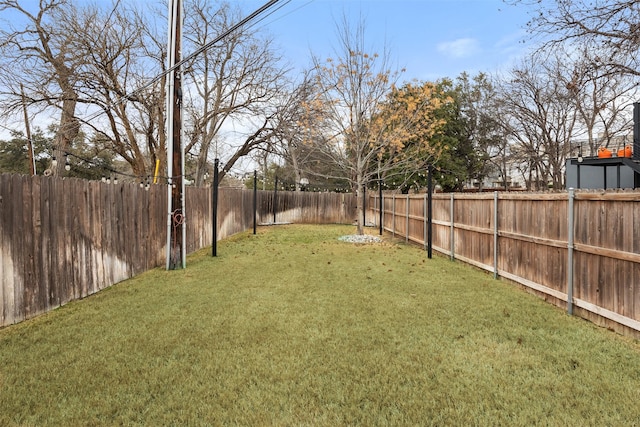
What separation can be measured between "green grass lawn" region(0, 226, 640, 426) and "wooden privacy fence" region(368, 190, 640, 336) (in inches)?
11.0

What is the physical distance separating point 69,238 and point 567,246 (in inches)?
235

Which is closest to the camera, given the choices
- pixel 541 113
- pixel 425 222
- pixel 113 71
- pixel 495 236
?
pixel 495 236

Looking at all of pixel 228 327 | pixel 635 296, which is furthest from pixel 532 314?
pixel 228 327

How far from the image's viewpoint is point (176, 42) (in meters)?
7.23

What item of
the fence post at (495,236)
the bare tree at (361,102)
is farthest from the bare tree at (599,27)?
the bare tree at (361,102)

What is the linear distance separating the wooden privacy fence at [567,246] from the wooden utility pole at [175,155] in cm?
551

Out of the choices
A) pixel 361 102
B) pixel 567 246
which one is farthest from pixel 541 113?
pixel 567 246

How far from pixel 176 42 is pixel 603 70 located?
25.9ft

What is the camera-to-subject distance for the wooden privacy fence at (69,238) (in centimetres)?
383

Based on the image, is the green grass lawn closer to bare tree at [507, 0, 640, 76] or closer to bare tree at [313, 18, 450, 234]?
bare tree at [507, 0, 640, 76]

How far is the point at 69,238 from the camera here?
4.65m

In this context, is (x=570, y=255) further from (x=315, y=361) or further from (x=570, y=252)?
(x=315, y=361)

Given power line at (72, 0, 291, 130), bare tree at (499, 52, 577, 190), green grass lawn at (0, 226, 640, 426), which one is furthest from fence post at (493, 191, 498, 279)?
bare tree at (499, 52, 577, 190)

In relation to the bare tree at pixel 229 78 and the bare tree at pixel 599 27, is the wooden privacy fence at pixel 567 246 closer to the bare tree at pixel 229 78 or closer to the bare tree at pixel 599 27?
the bare tree at pixel 599 27
